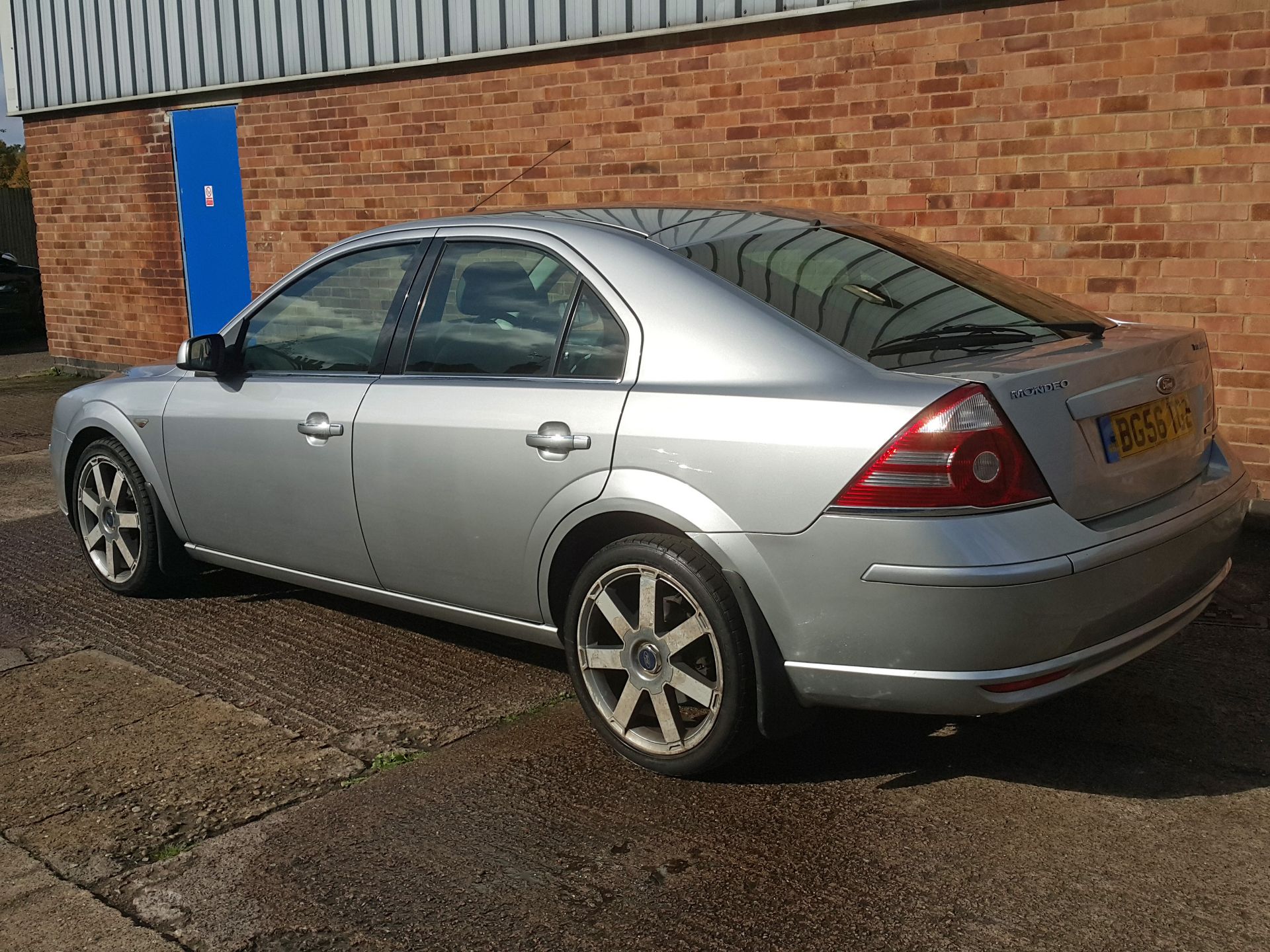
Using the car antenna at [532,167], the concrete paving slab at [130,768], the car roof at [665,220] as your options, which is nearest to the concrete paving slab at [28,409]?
the car antenna at [532,167]

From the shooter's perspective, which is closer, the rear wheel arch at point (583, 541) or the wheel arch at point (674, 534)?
the wheel arch at point (674, 534)

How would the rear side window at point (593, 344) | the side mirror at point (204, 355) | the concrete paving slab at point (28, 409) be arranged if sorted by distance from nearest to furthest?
1. the rear side window at point (593, 344)
2. the side mirror at point (204, 355)
3. the concrete paving slab at point (28, 409)

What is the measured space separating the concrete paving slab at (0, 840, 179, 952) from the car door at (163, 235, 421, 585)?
5.03ft

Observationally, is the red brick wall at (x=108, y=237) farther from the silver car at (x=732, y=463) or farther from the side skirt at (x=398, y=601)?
the silver car at (x=732, y=463)

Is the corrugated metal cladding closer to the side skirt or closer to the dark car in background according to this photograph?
the side skirt

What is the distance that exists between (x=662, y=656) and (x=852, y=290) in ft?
3.82

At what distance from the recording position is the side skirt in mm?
4055

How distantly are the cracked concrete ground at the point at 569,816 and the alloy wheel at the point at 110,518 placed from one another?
80 cm

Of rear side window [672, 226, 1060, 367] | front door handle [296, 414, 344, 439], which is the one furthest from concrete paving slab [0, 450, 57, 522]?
rear side window [672, 226, 1060, 367]

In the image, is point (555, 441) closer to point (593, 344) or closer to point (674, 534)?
point (593, 344)

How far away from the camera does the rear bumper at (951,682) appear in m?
3.17

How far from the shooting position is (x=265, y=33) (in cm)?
1064

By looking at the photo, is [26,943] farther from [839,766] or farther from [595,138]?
[595,138]

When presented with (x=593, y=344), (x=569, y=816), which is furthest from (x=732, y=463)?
(x=569, y=816)
